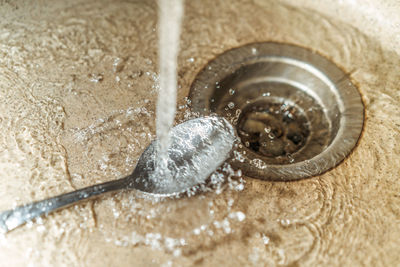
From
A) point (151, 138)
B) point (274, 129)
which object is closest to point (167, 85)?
point (151, 138)

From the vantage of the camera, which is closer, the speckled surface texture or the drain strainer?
the speckled surface texture

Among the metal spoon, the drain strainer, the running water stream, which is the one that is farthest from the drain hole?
the running water stream

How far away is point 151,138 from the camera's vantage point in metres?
0.86

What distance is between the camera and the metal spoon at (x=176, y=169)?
0.73 m

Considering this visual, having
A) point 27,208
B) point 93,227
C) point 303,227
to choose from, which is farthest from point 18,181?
point 303,227

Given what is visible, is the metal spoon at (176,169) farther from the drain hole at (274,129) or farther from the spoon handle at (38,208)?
the drain hole at (274,129)

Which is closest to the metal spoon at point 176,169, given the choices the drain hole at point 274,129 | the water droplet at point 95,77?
the drain hole at point 274,129

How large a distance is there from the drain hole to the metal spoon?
109mm

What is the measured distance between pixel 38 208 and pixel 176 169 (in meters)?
0.30

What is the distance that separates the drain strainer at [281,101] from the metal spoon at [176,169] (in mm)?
50

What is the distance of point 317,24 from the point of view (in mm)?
1121

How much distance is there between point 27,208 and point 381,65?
3.26 feet

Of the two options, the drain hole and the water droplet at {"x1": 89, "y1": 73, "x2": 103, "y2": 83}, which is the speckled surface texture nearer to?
the water droplet at {"x1": 89, "y1": 73, "x2": 103, "y2": 83}

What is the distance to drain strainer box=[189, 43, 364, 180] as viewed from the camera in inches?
37.1
